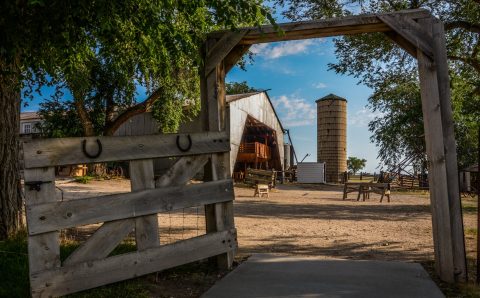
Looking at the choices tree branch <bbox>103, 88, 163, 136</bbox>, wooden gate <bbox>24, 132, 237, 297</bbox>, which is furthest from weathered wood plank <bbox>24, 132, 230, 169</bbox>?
tree branch <bbox>103, 88, 163, 136</bbox>

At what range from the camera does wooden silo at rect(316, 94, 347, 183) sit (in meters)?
43.3

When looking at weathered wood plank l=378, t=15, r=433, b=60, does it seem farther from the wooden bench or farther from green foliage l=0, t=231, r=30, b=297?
the wooden bench

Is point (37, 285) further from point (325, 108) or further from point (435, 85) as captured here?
point (325, 108)

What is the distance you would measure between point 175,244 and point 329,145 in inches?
1593

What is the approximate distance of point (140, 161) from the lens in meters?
4.71

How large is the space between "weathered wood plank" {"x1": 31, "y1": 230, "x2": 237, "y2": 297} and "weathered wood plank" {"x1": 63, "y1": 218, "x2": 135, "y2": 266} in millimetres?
68

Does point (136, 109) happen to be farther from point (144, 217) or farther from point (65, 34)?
point (144, 217)

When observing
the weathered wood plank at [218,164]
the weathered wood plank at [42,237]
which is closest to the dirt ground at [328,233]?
the weathered wood plank at [218,164]

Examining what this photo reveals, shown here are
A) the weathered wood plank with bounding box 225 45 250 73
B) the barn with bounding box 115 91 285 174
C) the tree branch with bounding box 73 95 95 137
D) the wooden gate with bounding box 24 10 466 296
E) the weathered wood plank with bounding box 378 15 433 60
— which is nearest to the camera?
the wooden gate with bounding box 24 10 466 296

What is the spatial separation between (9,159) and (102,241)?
3714mm

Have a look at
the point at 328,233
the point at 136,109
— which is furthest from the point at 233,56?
the point at 136,109

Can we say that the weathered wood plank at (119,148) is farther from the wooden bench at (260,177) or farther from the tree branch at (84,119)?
the tree branch at (84,119)

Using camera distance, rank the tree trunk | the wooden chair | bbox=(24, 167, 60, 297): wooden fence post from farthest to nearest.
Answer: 1. the wooden chair
2. the tree trunk
3. bbox=(24, 167, 60, 297): wooden fence post

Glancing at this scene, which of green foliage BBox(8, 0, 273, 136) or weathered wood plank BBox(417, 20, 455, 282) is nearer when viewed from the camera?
weathered wood plank BBox(417, 20, 455, 282)
